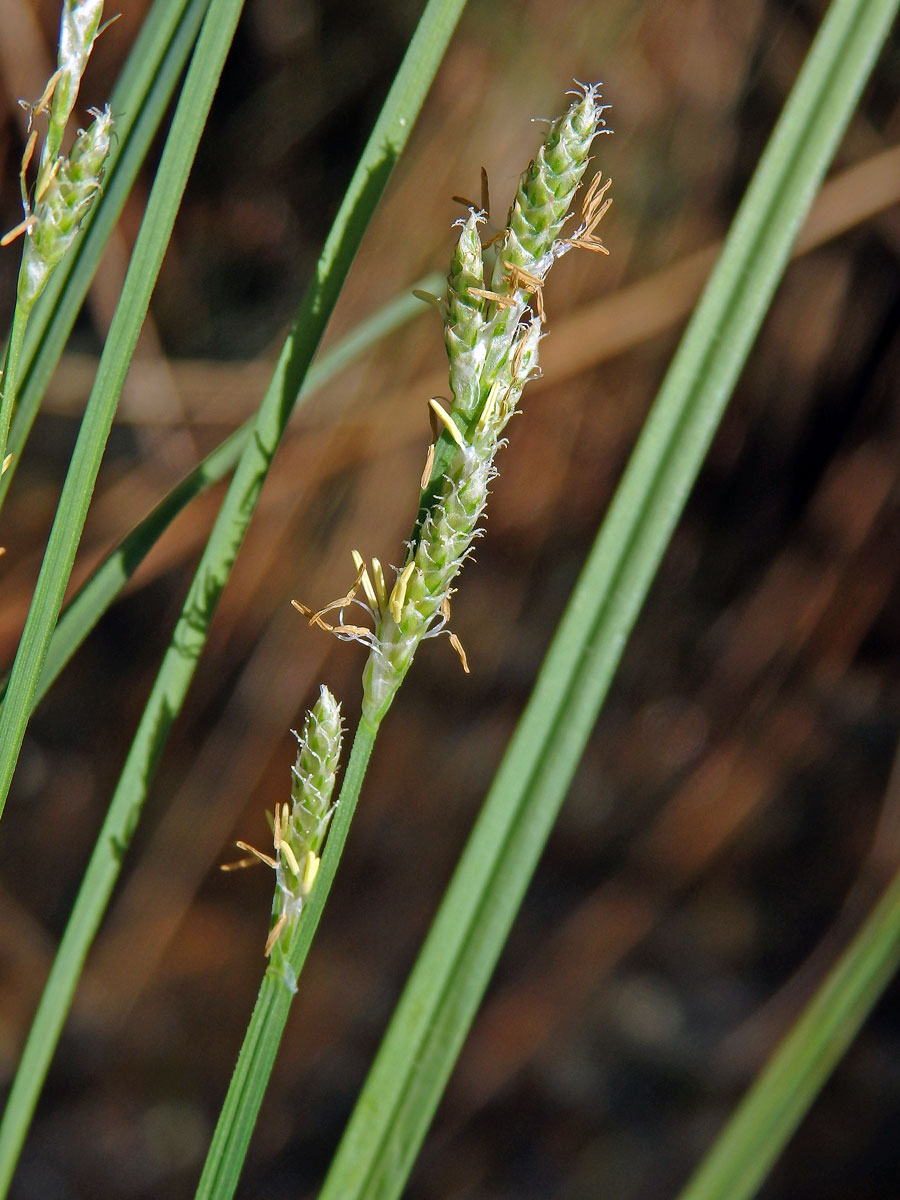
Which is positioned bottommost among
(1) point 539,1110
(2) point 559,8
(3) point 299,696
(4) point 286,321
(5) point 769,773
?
(1) point 539,1110

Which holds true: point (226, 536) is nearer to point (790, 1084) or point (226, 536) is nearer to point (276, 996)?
point (276, 996)

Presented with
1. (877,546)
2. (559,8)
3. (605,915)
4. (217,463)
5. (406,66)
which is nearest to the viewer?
(406,66)

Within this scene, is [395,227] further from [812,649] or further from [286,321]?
[812,649]

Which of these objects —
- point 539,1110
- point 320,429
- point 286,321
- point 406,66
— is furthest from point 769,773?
point 406,66

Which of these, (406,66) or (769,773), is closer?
(406,66)

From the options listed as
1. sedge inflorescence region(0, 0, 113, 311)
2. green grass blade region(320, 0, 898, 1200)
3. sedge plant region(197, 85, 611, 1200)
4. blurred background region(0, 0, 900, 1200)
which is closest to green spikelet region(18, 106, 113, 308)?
sedge inflorescence region(0, 0, 113, 311)
